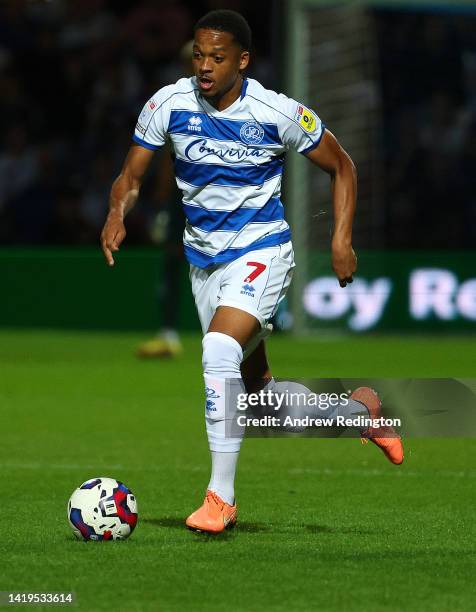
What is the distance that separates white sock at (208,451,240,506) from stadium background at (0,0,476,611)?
18cm

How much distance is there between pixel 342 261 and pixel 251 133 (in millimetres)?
633

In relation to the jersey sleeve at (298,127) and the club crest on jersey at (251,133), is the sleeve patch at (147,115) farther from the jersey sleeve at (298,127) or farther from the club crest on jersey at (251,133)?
the jersey sleeve at (298,127)

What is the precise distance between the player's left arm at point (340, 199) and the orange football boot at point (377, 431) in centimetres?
44

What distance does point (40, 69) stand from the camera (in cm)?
1928

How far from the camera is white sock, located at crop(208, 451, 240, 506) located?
19.2 ft

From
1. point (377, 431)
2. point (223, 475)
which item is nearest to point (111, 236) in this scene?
point (223, 475)

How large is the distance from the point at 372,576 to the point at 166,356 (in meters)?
8.91

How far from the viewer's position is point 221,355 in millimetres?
5848

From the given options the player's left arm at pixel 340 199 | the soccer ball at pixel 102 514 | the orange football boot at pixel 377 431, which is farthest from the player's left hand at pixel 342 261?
the soccer ball at pixel 102 514

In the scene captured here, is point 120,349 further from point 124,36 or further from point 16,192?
point 124,36

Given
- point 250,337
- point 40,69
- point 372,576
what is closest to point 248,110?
point 250,337

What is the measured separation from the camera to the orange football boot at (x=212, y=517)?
578cm

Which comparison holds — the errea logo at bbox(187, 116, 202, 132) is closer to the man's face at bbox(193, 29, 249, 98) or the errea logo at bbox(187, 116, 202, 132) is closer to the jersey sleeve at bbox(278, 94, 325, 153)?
the man's face at bbox(193, 29, 249, 98)

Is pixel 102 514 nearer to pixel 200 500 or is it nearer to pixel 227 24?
pixel 200 500
